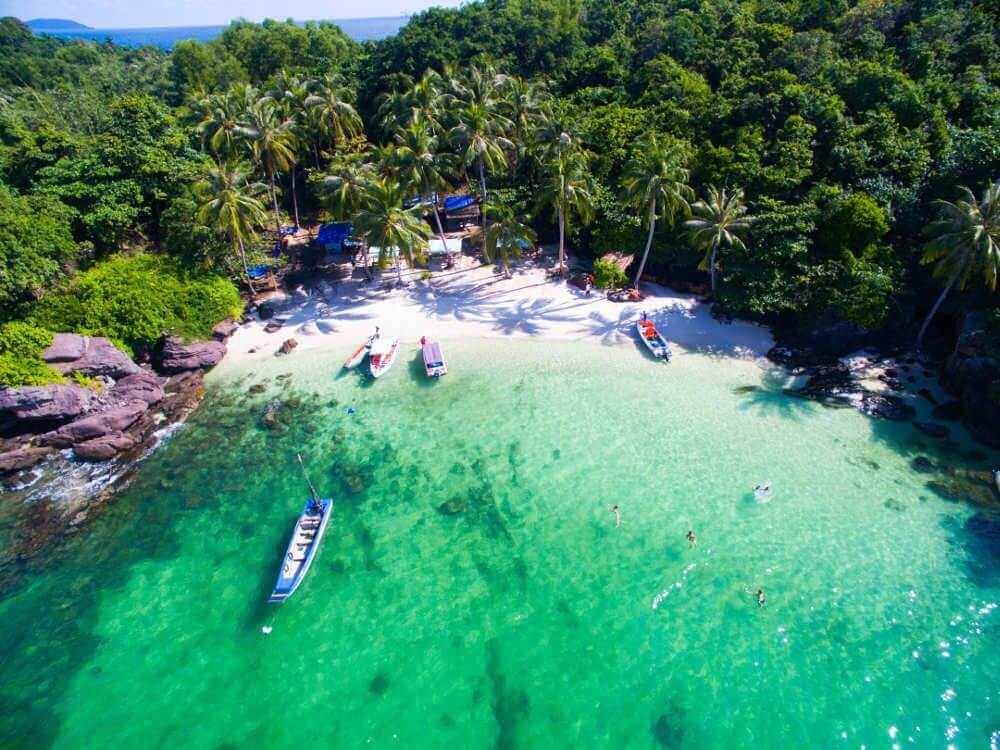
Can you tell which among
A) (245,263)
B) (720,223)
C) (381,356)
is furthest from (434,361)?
(720,223)

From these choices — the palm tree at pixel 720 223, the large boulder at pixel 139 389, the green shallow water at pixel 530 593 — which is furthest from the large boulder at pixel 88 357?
the palm tree at pixel 720 223

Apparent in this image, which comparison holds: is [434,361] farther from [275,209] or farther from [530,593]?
[275,209]

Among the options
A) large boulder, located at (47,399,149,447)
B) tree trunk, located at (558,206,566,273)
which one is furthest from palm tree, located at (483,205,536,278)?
large boulder, located at (47,399,149,447)

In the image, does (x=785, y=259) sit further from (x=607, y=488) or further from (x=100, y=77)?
(x=100, y=77)

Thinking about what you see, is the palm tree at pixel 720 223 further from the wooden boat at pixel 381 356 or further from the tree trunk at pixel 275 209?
the tree trunk at pixel 275 209

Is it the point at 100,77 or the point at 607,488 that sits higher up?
the point at 100,77

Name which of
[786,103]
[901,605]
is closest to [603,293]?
[786,103]

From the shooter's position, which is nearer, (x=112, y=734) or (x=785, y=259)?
(x=112, y=734)
